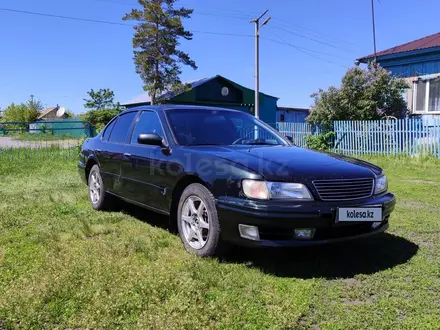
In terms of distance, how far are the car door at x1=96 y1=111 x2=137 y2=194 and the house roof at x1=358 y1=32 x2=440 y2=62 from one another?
41.0 ft

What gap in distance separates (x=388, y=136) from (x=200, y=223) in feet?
36.2

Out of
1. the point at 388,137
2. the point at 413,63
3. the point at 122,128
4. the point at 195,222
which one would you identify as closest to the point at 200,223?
the point at 195,222

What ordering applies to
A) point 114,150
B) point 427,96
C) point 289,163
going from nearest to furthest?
1. point 289,163
2. point 114,150
3. point 427,96

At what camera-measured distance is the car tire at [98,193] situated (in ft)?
17.7

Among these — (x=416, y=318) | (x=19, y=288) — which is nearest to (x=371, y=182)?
(x=416, y=318)

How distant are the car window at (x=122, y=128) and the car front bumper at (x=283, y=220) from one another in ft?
7.58

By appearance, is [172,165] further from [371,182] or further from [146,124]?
[371,182]

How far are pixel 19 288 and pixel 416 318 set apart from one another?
271cm

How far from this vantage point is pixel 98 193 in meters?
5.60

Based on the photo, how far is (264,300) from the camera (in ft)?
8.75

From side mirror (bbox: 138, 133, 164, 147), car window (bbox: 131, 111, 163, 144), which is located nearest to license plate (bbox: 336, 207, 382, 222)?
side mirror (bbox: 138, 133, 164, 147)

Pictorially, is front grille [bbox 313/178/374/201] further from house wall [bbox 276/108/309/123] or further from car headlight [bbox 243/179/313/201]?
house wall [bbox 276/108/309/123]

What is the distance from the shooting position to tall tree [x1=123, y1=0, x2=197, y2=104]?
27344mm

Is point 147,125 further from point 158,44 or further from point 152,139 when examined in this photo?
point 158,44
